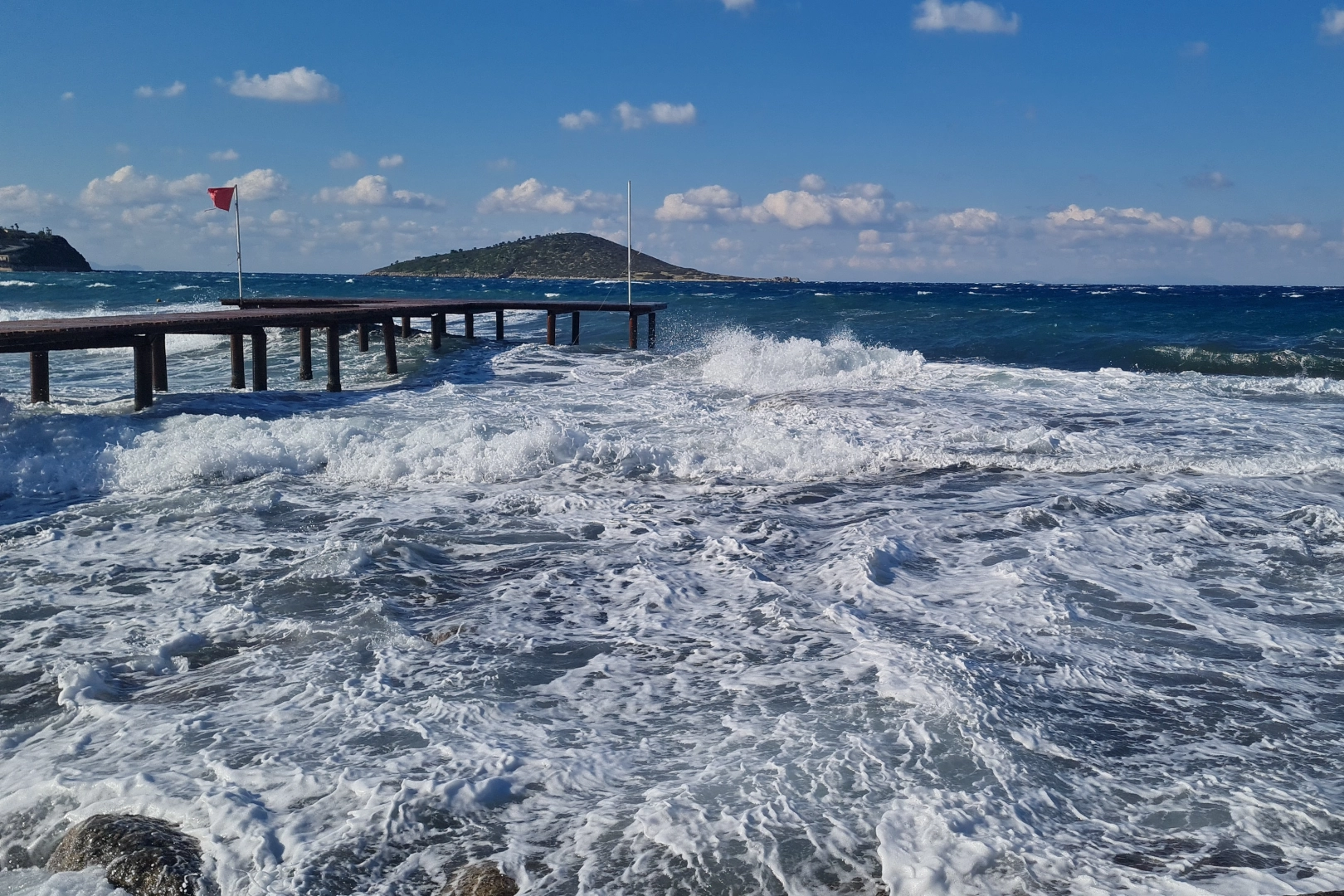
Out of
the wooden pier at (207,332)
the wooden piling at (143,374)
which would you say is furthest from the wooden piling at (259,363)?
the wooden piling at (143,374)

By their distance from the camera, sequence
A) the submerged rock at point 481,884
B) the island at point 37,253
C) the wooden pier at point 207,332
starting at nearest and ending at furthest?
1. the submerged rock at point 481,884
2. the wooden pier at point 207,332
3. the island at point 37,253

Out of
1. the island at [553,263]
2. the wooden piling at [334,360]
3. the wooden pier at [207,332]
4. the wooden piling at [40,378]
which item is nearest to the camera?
the wooden pier at [207,332]

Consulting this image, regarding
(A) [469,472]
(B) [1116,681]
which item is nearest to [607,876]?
(B) [1116,681]

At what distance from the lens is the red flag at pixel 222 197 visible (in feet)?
57.9

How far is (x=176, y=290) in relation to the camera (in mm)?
51156

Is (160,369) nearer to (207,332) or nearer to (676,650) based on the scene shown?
(207,332)

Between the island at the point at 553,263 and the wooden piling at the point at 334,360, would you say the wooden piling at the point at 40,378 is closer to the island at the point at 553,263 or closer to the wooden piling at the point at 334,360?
the wooden piling at the point at 334,360

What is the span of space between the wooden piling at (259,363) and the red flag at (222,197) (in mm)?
5723

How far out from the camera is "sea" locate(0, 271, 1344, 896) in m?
3.10

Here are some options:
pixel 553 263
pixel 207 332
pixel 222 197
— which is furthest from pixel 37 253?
pixel 207 332

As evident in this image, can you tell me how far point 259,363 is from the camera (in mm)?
13430

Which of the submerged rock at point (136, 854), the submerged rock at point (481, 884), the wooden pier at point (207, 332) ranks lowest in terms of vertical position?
the submerged rock at point (481, 884)

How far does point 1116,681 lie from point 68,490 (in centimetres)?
827

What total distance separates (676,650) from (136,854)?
256 centimetres
